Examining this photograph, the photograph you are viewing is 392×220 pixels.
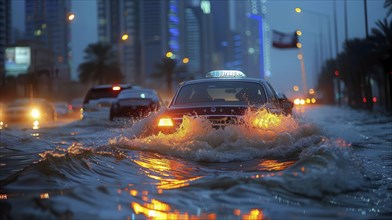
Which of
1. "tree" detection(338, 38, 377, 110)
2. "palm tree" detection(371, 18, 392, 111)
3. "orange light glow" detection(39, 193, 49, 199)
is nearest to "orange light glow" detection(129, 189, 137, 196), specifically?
"orange light glow" detection(39, 193, 49, 199)

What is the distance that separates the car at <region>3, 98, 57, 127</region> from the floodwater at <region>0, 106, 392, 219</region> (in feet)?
53.3

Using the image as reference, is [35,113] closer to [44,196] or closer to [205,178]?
[205,178]

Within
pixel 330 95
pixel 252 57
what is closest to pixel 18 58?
pixel 252 57

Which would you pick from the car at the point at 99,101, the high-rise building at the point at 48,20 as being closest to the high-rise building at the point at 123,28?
the high-rise building at the point at 48,20

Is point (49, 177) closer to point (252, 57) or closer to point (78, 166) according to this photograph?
point (78, 166)

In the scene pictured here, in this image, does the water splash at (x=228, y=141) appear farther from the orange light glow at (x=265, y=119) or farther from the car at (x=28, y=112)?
the car at (x=28, y=112)

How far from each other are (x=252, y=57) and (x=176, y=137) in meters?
33.5

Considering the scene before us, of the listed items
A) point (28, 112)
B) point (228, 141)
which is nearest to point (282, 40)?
point (28, 112)

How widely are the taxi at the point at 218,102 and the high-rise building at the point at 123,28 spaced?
35.6 meters

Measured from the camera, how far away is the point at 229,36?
168ft

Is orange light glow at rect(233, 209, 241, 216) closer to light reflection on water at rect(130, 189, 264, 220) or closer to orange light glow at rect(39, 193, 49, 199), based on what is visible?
light reflection on water at rect(130, 189, 264, 220)

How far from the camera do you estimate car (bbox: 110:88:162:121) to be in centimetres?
1758

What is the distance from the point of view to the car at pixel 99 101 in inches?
773

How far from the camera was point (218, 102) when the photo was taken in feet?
27.4
